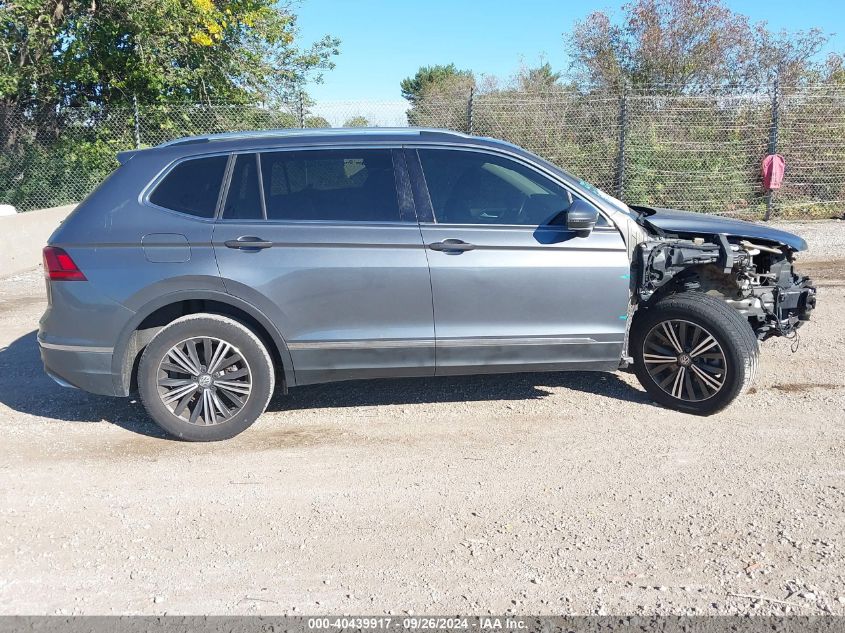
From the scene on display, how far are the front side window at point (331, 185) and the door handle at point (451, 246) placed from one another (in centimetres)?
32

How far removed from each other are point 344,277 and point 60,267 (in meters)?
1.78

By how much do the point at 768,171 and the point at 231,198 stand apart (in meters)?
12.1

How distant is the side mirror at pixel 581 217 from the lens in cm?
456

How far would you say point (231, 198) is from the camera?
470 centimetres

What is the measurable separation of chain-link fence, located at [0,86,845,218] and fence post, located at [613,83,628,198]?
19 mm

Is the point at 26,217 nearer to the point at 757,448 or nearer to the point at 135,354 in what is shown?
the point at 135,354

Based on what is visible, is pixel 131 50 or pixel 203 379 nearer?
pixel 203 379

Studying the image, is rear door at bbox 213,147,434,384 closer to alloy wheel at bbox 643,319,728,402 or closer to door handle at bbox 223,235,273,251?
door handle at bbox 223,235,273,251

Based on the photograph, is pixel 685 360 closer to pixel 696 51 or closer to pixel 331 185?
pixel 331 185

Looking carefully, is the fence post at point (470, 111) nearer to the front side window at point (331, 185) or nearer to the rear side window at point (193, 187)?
the front side window at point (331, 185)

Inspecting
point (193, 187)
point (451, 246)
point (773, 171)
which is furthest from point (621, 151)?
point (193, 187)

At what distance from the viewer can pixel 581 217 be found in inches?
179

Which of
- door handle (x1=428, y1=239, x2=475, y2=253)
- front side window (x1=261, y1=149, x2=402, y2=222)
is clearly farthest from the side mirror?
front side window (x1=261, y1=149, x2=402, y2=222)

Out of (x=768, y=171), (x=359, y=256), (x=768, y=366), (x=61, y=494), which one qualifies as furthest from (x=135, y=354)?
(x=768, y=171)
